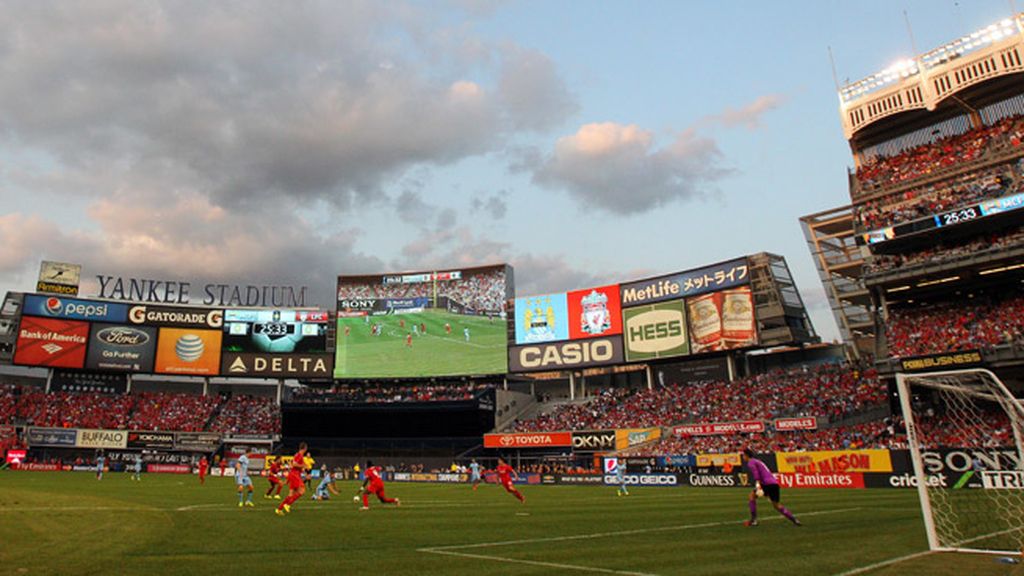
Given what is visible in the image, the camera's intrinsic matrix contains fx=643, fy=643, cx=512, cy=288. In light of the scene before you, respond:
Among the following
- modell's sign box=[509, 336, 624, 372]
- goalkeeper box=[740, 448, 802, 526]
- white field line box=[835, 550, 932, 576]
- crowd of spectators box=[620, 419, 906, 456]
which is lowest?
white field line box=[835, 550, 932, 576]

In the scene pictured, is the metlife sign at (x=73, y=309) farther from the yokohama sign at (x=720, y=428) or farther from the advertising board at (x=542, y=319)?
the yokohama sign at (x=720, y=428)

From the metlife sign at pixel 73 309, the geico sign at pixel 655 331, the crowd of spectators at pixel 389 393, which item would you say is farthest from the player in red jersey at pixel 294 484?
the metlife sign at pixel 73 309

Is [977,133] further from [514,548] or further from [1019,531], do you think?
[514,548]

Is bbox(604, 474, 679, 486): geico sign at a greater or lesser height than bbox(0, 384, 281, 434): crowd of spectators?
lesser

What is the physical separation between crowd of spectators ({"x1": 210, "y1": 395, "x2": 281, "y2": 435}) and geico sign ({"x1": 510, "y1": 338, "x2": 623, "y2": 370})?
28.2 metres

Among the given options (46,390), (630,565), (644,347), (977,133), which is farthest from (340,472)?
(977,133)

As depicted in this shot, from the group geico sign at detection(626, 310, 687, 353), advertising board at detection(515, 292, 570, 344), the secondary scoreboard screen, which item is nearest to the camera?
geico sign at detection(626, 310, 687, 353)

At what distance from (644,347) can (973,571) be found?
2143 inches

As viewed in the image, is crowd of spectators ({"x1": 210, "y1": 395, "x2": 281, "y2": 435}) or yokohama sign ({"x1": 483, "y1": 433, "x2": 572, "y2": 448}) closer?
yokohama sign ({"x1": 483, "y1": 433, "x2": 572, "y2": 448})

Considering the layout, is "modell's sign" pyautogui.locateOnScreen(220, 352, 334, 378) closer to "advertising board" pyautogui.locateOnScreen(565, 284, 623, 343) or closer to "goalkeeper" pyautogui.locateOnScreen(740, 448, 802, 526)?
"advertising board" pyautogui.locateOnScreen(565, 284, 623, 343)

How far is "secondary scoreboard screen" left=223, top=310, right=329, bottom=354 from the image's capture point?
74.3m

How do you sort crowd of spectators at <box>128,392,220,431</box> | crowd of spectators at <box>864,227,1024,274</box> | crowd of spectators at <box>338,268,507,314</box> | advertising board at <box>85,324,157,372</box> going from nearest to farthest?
crowd of spectators at <box>864,227,1024,274</box> < crowd of spectators at <box>128,392,220,431</box> < crowd of spectators at <box>338,268,507,314</box> < advertising board at <box>85,324,157,372</box>

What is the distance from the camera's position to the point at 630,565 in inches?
388

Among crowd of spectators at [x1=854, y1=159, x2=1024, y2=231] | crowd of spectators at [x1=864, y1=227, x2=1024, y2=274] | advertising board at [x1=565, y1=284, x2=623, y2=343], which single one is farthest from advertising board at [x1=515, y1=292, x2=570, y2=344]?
crowd of spectators at [x1=864, y1=227, x2=1024, y2=274]
